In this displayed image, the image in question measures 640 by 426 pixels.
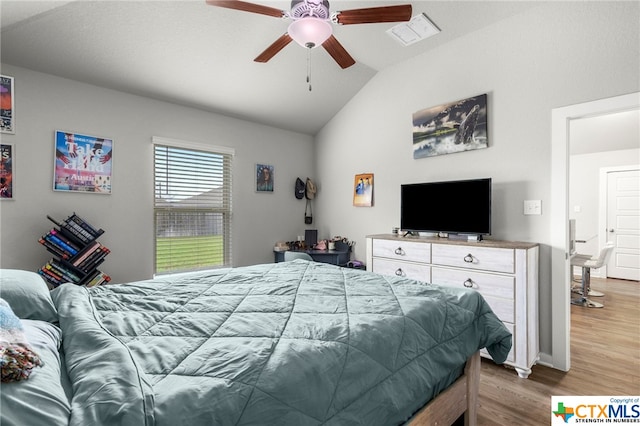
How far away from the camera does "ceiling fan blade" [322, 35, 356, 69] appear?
2.11 m

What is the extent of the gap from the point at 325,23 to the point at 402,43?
5.55 ft

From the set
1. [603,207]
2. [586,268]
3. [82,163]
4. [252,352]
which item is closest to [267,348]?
[252,352]

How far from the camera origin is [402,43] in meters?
3.21

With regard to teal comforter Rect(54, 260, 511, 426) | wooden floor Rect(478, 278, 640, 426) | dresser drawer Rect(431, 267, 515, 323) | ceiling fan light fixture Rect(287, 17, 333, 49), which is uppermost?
ceiling fan light fixture Rect(287, 17, 333, 49)

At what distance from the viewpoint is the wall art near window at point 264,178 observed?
420cm

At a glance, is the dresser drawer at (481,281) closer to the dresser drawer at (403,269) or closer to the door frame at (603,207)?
the dresser drawer at (403,269)

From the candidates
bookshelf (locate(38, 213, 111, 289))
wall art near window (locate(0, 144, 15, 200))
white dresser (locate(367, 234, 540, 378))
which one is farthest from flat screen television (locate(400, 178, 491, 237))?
wall art near window (locate(0, 144, 15, 200))

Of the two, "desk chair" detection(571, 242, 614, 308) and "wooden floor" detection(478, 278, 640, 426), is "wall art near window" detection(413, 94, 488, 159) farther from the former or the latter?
"desk chair" detection(571, 242, 614, 308)

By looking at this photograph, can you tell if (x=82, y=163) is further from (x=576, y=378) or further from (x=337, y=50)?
(x=576, y=378)

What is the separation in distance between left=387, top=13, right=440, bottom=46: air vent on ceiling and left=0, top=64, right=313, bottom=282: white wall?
2.03 metres

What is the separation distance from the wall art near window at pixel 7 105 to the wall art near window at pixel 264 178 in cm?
236

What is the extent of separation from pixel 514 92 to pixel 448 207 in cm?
113

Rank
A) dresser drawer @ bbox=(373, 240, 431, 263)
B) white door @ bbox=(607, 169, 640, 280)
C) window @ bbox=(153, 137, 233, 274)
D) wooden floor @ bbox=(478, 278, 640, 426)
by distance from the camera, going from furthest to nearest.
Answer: white door @ bbox=(607, 169, 640, 280)
window @ bbox=(153, 137, 233, 274)
dresser drawer @ bbox=(373, 240, 431, 263)
wooden floor @ bbox=(478, 278, 640, 426)

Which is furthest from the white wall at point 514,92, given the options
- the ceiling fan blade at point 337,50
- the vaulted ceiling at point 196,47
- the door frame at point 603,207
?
the door frame at point 603,207
